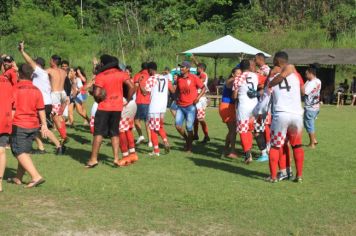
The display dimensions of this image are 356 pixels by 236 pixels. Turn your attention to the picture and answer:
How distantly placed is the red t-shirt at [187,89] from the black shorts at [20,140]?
4.20 meters

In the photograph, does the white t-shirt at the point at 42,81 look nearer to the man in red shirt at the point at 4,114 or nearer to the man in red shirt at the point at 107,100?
the man in red shirt at the point at 107,100

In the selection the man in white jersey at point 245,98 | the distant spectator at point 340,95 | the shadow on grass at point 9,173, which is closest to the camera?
the shadow on grass at point 9,173

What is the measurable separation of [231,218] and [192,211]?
1.68 feet

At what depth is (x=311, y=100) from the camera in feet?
42.4

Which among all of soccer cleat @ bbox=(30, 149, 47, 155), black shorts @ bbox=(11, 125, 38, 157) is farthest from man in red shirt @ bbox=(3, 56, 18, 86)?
black shorts @ bbox=(11, 125, 38, 157)

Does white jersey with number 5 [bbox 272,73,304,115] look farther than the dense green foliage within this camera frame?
No

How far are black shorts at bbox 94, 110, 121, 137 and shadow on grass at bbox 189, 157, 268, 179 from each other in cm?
162

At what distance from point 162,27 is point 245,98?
3314 centimetres

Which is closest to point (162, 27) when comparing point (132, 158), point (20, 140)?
point (132, 158)

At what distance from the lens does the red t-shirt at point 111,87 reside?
979 centimetres

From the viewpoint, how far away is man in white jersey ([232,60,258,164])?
34.1 feet

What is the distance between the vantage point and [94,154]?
9828 millimetres

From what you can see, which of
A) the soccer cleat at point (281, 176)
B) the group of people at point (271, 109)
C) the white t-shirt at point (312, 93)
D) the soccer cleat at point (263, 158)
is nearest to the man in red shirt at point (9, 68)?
the group of people at point (271, 109)

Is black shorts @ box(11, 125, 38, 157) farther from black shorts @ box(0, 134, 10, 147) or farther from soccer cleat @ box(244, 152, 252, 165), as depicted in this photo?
soccer cleat @ box(244, 152, 252, 165)
